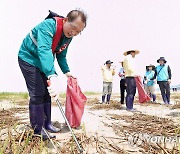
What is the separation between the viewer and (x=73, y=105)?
11.5 feet

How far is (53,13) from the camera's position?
2.96 metres

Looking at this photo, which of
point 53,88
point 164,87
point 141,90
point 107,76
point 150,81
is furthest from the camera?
point 150,81

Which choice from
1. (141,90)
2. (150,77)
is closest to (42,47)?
(141,90)

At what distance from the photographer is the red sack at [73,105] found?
346 centimetres

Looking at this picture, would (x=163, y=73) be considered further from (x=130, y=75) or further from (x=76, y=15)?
(x=76, y=15)

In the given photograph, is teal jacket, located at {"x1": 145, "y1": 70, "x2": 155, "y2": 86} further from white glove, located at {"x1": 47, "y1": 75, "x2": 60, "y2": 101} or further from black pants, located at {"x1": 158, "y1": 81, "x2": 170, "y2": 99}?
white glove, located at {"x1": 47, "y1": 75, "x2": 60, "y2": 101}

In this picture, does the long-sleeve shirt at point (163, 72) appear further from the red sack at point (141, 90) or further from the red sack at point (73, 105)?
the red sack at point (73, 105)

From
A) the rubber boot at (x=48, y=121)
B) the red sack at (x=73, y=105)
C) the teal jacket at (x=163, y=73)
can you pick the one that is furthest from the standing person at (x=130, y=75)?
the rubber boot at (x=48, y=121)

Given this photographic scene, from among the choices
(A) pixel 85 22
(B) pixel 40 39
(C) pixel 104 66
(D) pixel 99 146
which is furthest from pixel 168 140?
(C) pixel 104 66

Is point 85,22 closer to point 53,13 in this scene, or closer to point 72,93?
point 53,13

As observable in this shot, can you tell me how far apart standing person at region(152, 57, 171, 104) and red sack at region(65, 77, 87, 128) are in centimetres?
558

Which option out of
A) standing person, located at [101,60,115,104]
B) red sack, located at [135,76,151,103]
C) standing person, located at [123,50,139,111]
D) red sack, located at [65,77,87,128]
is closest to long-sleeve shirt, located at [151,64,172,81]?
standing person, located at [101,60,115,104]

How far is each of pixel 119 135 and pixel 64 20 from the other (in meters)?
1.44

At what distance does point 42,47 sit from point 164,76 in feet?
21.8
